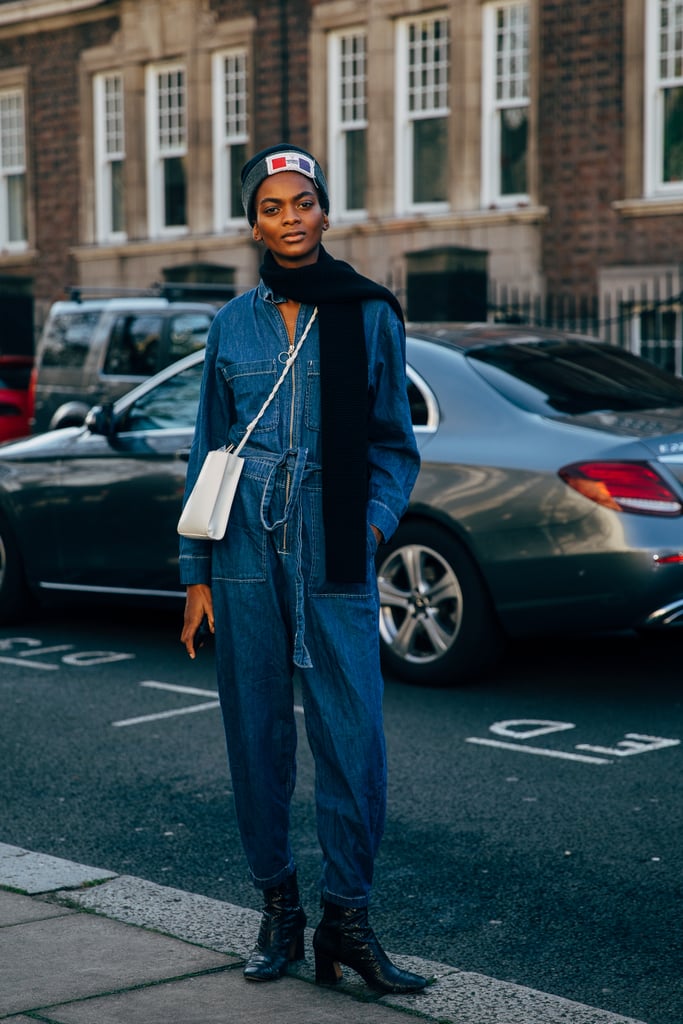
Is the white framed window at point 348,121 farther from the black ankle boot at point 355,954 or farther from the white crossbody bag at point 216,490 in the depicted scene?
the black ankle boot at point 355,954

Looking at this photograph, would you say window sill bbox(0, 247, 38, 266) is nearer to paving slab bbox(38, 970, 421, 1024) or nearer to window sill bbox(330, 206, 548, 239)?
window sill bbox(330, 206, 548, 239)

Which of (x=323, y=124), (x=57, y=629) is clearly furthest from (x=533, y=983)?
(x=323, y=124)

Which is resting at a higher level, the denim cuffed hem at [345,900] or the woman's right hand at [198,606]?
the woman's right hand at [198,606]

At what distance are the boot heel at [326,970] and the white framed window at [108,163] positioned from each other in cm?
2331

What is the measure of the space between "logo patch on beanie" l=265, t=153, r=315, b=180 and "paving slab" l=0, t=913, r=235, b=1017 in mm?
1892

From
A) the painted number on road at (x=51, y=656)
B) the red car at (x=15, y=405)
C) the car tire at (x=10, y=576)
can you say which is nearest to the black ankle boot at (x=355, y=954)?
the painted number on road at (x=51, y=656)

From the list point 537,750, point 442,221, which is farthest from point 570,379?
point 442,221

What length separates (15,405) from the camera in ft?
56.7

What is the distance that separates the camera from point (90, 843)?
563 cm

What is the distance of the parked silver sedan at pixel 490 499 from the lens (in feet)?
24.1

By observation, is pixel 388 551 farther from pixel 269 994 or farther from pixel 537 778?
pixel 269 994

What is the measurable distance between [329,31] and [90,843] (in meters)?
18.5

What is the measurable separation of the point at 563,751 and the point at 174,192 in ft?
65.0

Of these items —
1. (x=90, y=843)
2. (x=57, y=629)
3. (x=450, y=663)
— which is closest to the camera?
(x=90, y=843)
